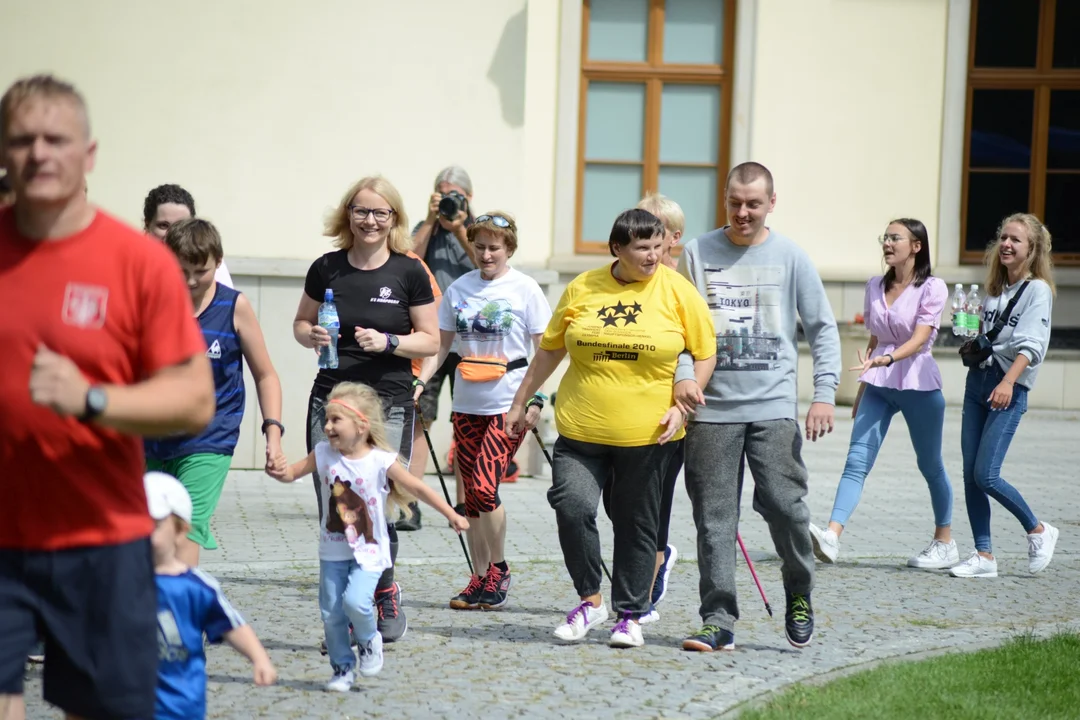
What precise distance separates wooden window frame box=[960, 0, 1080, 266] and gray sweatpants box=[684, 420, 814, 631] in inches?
475

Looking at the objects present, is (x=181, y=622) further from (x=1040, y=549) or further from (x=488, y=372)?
(x=1040, y=549)

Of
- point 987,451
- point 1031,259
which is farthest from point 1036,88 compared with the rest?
point 987,451

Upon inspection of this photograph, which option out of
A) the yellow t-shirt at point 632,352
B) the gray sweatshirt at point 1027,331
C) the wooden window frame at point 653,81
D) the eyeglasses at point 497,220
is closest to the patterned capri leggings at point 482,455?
the yellow t-shirt at point 632,352

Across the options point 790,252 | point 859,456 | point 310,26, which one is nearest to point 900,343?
point 859,456

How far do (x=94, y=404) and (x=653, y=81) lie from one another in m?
14.4

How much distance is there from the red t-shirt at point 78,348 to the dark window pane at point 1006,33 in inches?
615

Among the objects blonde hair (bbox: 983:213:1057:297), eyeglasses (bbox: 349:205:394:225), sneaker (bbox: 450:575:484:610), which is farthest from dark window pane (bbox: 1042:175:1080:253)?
eyeglasses (bbox: 349:205:394:225)

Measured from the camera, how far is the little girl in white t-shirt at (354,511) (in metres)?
5.25

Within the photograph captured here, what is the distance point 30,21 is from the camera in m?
10.8

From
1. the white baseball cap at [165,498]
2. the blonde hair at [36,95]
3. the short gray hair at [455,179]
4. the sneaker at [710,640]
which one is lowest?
the sneaker at [710,640]

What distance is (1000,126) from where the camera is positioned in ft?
57.3

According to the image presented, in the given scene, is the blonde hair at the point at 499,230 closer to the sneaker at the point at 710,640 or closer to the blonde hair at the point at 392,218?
the blonde hair at the point at 392,218

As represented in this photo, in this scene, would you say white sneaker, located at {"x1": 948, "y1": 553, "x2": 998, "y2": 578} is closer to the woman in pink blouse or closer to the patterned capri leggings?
the woman in pink blouse

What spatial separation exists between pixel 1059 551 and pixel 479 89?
210 inches
